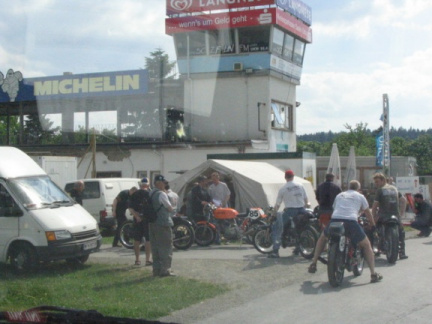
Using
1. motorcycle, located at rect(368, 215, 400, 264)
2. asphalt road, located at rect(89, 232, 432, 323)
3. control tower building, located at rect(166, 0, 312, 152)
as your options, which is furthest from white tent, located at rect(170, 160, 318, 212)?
control tower building, located at rect(166, 0, 312, 152)

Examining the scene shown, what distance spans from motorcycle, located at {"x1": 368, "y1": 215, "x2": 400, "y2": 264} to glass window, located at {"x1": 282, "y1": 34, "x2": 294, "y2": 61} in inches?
923

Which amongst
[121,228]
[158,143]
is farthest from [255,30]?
[121,228]

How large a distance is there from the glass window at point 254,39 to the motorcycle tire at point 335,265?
2469 centimetres

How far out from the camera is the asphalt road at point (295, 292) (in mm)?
7492

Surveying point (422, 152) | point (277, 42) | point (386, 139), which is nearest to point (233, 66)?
point (277, 42)

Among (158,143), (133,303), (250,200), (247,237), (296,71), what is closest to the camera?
(133,303)

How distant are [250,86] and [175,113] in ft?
14.0

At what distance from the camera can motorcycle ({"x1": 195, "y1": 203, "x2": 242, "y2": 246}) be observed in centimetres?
1539

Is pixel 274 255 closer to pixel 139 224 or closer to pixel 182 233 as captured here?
pixel 182 233

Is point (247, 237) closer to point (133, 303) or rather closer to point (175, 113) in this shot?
point (133, 303)

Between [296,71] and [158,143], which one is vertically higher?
[296,71]

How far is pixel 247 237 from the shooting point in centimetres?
1476

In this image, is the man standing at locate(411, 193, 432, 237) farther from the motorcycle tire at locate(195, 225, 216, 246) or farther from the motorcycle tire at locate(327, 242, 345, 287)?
the motorcycle tire at locate(327, 242, 345, 287)

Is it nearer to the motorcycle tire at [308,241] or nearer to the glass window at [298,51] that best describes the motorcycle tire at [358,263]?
the motorcycle tire at [308,241]
